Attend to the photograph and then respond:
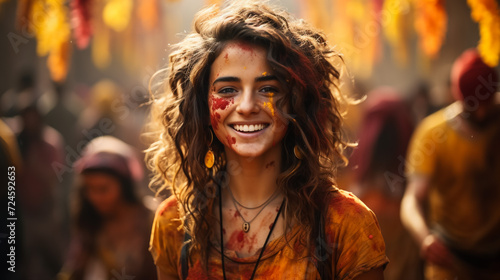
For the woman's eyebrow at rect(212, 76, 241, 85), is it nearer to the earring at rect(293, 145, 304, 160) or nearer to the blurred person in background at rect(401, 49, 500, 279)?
the earring at rect(293, 145, 304, 160)

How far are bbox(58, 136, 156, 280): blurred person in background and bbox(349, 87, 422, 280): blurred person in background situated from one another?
4.66 ft

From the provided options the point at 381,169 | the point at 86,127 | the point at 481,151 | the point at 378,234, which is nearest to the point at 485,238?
the point at 481,151

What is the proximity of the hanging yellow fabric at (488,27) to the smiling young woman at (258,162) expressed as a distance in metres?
1.70

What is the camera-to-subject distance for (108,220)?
3.39 metres

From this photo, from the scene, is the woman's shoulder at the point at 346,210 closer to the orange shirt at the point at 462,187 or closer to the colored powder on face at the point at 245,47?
the colored powder on face at the point at 245,47

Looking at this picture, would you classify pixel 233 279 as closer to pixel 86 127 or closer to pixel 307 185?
pixel 307 185

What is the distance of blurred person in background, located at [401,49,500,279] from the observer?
3.03 meters

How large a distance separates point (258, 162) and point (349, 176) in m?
1.98

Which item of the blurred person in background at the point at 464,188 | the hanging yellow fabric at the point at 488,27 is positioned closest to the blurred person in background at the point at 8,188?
the blurred person in background at the point at 464,188

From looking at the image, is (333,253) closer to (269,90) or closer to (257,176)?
(257,176)

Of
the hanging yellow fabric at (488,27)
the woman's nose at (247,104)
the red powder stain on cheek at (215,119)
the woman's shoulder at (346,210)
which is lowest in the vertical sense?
the woman's shoulder at (346,210)

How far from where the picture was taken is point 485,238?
306 centimetres

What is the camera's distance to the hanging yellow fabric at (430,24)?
333 cm

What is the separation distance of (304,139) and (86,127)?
2.47 m
